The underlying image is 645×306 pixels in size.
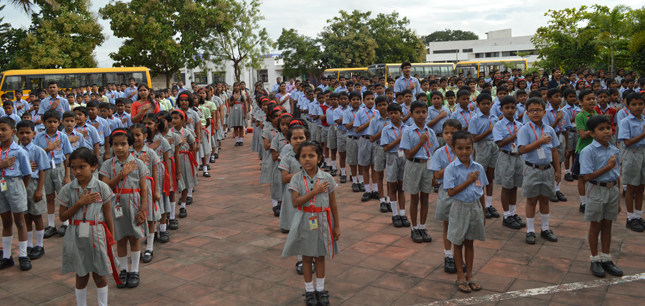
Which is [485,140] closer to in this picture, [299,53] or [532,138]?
[532,138]

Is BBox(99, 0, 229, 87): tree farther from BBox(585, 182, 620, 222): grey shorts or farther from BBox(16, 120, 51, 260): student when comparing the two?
BBox(585, 182, 620, 222): grey shorts

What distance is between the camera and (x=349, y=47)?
38.3 metres

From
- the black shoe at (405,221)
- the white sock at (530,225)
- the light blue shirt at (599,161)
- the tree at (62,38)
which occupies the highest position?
the tree at (62,38)

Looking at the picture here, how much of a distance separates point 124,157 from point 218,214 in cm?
267

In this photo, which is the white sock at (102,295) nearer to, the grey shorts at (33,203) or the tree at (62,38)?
the grey shorts at (33,203)

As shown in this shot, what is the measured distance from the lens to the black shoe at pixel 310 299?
3938mm

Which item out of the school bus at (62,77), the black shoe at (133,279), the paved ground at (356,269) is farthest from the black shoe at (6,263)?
the school bus at (62,77)

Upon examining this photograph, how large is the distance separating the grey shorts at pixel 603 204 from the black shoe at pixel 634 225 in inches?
60.9

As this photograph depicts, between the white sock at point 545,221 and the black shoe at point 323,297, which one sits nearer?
the black shoe at point 323,297

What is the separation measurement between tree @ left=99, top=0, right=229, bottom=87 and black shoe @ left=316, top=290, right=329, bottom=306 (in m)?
23.4

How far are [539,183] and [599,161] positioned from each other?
3.15ft

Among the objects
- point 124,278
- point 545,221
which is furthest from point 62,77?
point 545,221

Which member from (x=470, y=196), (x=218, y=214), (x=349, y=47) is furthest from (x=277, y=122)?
(x=349, y=47)

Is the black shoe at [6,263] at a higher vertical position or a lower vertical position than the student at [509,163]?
lower
